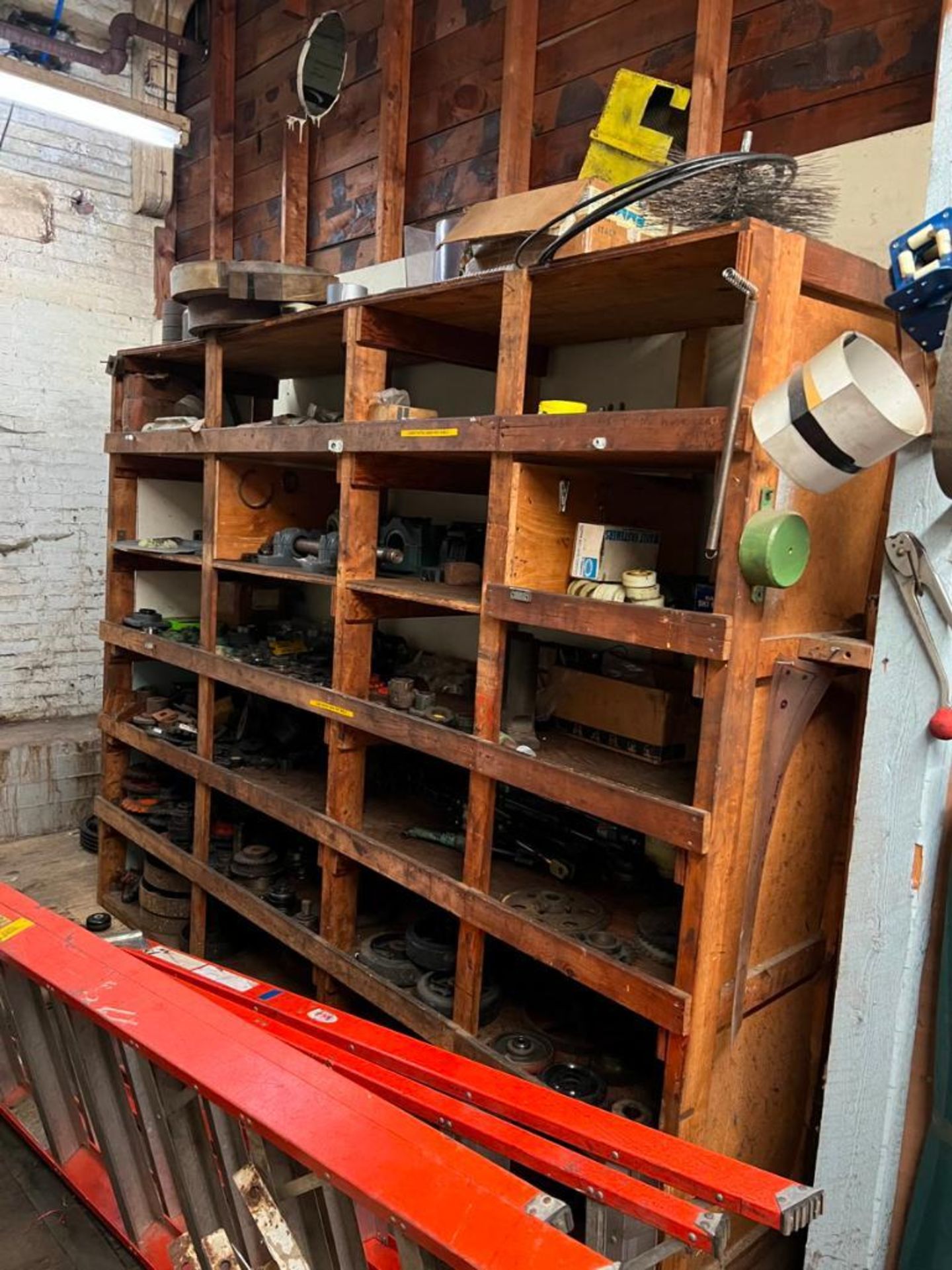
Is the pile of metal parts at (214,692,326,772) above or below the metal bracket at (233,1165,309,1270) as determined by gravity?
above

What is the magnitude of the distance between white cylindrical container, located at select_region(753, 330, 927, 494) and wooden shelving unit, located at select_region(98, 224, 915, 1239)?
12cm

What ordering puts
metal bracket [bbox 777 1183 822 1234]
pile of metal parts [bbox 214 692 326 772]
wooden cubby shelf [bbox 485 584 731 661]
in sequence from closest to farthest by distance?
metal bracket [bbox 777 1183 822 1234]
wooden cubby shelf [bbox 485 584 731 661]
pile of metal parts [bbox 214 692 326 772]

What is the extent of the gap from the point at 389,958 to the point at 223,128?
136 inches

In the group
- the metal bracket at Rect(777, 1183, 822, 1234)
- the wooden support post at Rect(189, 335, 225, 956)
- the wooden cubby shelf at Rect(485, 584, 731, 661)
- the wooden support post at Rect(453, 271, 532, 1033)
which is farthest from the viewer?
the wooden support post at Rect(189, 335, 225, 956)

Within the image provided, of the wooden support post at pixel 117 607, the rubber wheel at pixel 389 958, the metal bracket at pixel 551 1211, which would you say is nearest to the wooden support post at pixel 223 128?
the wooden support post at pixel 117 607

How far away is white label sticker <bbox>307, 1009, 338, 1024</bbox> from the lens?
1.75 metres

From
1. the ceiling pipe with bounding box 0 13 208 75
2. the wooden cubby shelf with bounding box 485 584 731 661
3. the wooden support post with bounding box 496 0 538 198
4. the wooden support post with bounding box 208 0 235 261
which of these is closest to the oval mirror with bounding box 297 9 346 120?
the wooden support post with bounding box 208 0 235 261

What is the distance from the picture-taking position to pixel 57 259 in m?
4.32

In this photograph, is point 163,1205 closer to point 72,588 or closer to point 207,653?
point 207,653

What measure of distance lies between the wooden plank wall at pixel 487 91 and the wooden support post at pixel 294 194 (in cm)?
3

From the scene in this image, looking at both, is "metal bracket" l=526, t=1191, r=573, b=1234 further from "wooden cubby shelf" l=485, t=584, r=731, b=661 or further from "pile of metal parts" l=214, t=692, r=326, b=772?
"pile of metal parts" l=214, t=692, r=326, b=772

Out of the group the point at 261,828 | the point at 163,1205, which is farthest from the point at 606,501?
the point at 261,828

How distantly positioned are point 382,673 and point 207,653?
564mm

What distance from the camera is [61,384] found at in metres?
4.41
